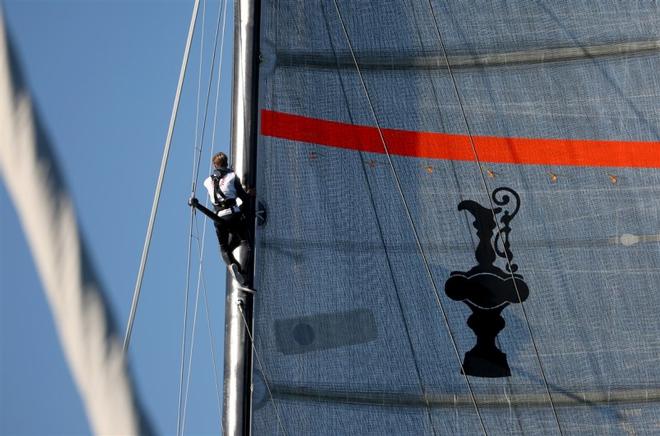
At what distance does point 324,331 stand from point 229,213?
2.86 ft

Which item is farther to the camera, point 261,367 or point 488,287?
point 488,287

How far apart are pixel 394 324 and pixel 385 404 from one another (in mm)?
460

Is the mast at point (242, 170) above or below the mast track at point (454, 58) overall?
below

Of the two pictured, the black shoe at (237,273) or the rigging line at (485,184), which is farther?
the rigging line at (485,184)

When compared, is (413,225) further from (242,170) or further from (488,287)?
(242,170)

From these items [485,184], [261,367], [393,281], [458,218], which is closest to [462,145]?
[485,184]

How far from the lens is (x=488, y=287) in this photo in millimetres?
6762

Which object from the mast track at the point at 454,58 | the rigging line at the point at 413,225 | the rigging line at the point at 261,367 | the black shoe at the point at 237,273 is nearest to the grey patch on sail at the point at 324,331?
the rigging line at the point at 261,367

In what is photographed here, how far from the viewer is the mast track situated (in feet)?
22.1

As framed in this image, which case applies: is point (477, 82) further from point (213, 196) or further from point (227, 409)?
point (227, 409)

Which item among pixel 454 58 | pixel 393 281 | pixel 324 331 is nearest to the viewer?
pixel 324 331

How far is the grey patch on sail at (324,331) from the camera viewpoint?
6301mm

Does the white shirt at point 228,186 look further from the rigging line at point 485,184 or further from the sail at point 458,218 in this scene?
the rigging line at point 485,184

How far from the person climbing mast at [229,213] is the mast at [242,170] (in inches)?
1.9
